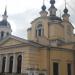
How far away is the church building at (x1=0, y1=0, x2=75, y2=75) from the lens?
79.6 ft

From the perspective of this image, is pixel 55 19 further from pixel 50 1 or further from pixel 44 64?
pixel 44 64

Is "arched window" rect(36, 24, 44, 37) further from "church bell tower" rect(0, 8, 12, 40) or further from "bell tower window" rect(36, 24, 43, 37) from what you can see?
"church bell tower" rect(0, 8, 12, 40)

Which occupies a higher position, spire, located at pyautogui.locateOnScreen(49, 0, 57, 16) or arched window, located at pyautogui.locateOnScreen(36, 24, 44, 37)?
spire, located at pyautogui.locateOnScreen(49, 0, 57, 16)

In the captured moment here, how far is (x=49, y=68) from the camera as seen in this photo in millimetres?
24547

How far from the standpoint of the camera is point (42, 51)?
24766 mm

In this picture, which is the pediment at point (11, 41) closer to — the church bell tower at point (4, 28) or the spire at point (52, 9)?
the spire at point (52, 9)

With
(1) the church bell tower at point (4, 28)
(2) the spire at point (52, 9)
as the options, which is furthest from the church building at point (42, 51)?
(1) the church bell tower at point (4, 28)

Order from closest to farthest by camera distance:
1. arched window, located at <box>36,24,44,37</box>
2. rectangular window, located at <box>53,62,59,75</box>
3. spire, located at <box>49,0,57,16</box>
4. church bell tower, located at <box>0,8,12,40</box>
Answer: rectangular window, located at <box>53,62,59,75</box>
arched window, located at <box>36,24,44,37</box>
spire, located at <box>49,0,57,16</box>
church bell tower, located at <box>0,8,12,40</box>

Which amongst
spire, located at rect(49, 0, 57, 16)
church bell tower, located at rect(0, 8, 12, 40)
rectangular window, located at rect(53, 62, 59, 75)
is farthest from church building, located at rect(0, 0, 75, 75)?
church bell tower, located at rect(0, 8, 12, 40)

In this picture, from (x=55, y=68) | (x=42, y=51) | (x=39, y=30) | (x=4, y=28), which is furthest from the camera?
(x=4, y=28)

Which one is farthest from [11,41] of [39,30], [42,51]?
[39,30]

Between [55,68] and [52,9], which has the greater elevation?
[52,9]

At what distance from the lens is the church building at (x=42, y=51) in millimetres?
24250

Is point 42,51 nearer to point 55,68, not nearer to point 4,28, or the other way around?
point 55,68
